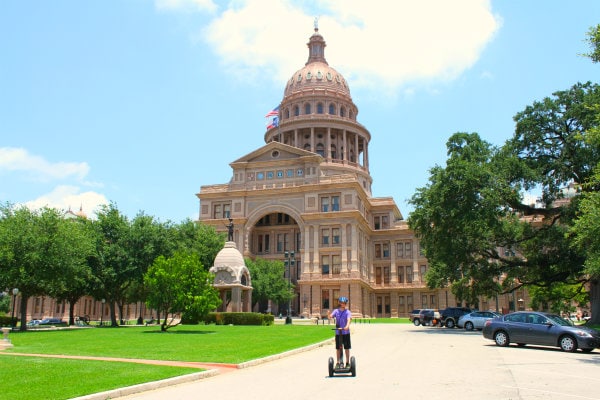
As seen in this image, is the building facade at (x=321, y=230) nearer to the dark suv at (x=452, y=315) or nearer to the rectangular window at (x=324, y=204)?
the rectangular window at (x=324, y=204)

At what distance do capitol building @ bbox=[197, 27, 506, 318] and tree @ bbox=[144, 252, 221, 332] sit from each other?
31341 millimetres

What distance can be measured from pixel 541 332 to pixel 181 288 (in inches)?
886

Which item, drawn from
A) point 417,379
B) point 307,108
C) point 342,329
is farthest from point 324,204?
point 342,329

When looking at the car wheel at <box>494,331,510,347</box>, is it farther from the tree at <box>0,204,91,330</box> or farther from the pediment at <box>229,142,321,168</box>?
the pediment at <box>229,142,321,168</box>

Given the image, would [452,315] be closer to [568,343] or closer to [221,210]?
[568,343]

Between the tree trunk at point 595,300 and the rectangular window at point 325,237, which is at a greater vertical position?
the rectangular window at point 325,237

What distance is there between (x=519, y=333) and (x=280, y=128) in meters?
79.7

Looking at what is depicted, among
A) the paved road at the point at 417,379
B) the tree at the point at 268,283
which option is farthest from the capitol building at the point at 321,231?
the paved road at the point at 417,379

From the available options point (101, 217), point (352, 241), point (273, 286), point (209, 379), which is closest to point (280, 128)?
point (352, 241)

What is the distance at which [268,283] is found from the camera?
6328cm

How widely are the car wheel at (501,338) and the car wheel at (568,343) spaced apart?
2368 millimetres

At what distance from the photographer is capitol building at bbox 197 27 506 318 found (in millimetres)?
72938

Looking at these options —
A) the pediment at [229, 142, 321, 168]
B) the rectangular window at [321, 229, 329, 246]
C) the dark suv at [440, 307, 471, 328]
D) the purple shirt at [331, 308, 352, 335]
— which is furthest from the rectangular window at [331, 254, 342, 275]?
the purple shirt at [331, 308, 352, 335]

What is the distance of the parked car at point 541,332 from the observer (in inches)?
832
